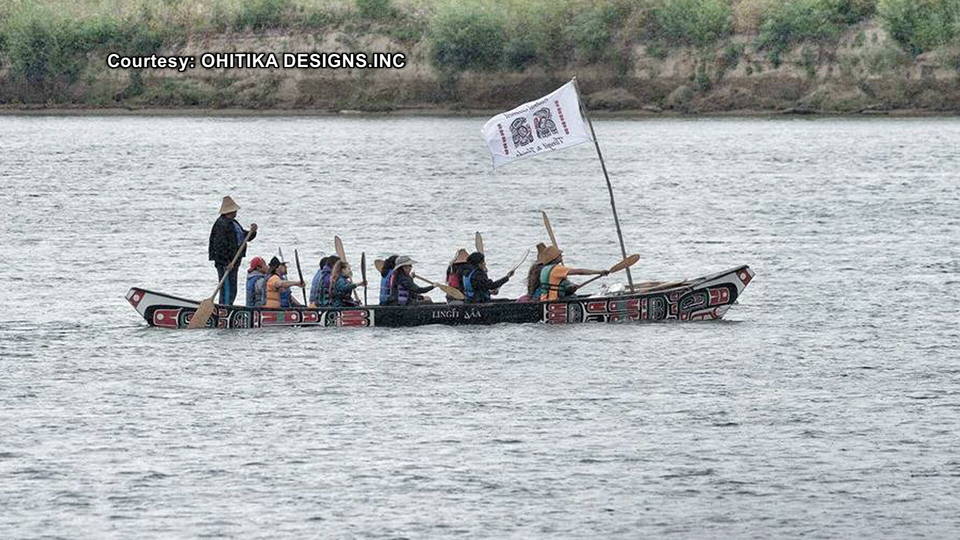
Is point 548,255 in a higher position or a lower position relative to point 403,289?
higher

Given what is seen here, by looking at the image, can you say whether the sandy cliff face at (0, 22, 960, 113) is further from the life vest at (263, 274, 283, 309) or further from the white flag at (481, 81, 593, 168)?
the life vest at (263, 274, 283, 309)

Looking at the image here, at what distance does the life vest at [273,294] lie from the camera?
122 ft

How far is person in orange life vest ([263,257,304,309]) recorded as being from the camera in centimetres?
3706

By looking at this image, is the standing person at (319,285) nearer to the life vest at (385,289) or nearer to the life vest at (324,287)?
the life vest at (324,287)

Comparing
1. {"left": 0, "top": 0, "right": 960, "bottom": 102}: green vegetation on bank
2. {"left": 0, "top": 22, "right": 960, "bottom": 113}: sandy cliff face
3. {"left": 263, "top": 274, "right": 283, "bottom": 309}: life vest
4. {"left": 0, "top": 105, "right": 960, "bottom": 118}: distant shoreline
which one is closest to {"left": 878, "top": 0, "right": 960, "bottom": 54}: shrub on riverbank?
{"left": 0, "top": 0, "right": 960, "bottom": 102}: green vegetation on bank

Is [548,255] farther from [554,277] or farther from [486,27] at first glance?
[486,27]

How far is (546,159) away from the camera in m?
108

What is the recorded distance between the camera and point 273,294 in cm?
3747

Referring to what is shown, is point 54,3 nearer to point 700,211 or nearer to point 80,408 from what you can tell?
point 700,211

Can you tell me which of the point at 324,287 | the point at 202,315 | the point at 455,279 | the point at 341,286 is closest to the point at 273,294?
the point at 324,287

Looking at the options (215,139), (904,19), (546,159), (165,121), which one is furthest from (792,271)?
(165,121)

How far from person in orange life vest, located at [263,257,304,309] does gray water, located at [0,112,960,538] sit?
65cm

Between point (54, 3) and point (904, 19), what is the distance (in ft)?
198

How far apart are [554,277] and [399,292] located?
2874 mm
